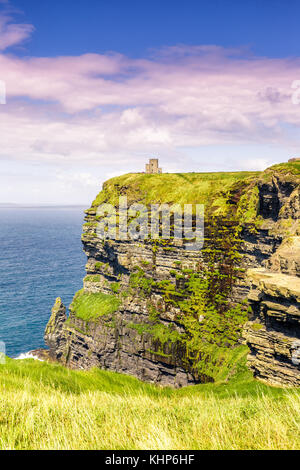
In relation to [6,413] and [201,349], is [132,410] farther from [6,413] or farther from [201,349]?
[201,349]

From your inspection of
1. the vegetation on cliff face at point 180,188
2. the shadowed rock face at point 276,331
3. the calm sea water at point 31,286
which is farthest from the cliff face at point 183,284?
the calm sea water at point 31,286

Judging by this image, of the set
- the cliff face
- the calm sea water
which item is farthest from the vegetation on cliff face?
the calm sea water

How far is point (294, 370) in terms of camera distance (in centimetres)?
1894

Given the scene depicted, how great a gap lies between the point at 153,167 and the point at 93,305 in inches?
984

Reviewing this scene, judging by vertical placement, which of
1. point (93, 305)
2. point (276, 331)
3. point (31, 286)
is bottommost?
point (31, 286)

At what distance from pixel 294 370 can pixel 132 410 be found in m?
12.3

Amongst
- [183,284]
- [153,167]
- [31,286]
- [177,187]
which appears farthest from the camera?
[31,286]

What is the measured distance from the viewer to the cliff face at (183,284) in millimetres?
36188

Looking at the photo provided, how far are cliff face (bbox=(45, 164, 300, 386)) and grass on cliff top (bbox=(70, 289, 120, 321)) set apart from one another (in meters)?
0.19

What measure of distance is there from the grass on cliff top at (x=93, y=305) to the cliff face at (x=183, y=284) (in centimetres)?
19

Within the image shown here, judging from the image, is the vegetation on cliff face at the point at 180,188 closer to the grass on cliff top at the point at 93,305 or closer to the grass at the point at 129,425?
the grass on cliff top at the point at 93,305

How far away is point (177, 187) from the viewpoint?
4900 cm

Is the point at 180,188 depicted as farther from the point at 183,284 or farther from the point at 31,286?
the point at 31,286

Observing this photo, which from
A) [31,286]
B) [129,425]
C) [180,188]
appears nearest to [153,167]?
[180,188]
